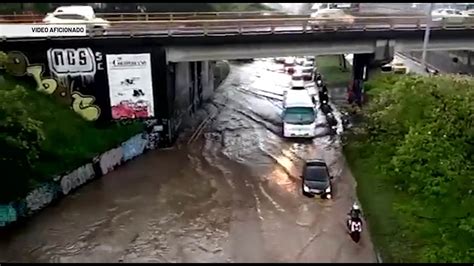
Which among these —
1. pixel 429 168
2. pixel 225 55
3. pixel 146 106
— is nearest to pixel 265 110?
pixel 225 55

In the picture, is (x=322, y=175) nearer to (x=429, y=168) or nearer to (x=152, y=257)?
(x=429, y=168)

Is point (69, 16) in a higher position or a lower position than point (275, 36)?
higher

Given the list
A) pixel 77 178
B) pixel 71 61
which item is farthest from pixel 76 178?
pixel 71 61

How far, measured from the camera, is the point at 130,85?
2838cm

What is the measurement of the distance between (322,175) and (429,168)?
15.2ft

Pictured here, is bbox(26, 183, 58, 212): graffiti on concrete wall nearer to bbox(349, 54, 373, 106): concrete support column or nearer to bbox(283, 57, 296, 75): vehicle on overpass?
bbox(349, 54, 373, 106): concrete support column

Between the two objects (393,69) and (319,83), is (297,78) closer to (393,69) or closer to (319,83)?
(319,83)

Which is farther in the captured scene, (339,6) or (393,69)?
(339,6)

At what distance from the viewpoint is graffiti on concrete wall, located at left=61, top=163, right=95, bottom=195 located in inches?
925

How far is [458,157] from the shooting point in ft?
67.8

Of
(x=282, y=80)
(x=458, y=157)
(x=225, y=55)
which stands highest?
(x=225, y=55)

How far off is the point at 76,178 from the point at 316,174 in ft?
35.2

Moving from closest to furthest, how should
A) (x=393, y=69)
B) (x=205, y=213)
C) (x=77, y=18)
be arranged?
(x=205, y=213)
(x=77, y=18)
(x=393, y=69)

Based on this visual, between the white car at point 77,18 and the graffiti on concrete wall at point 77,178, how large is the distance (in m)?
7.71
